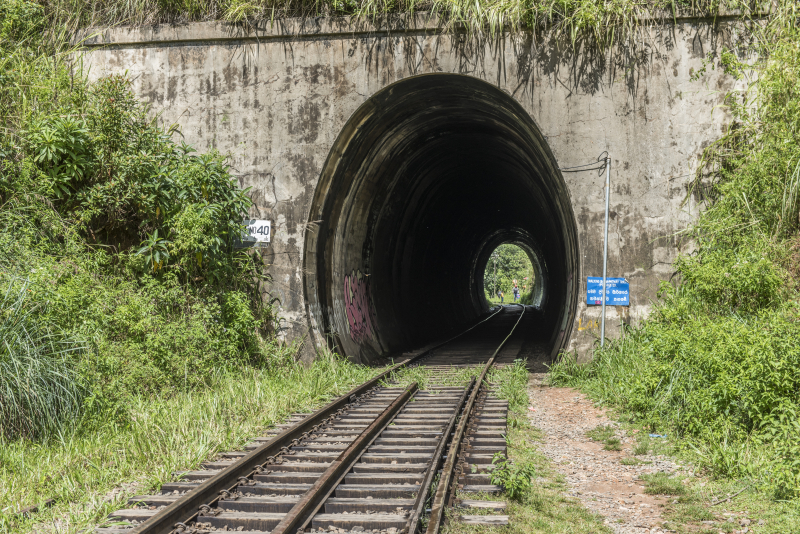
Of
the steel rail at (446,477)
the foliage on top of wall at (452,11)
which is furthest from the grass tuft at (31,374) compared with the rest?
the foliage on top of wall at (452,11)

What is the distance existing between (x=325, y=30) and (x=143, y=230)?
3820 mm

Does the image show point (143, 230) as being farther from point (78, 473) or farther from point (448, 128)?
point (448, 128)

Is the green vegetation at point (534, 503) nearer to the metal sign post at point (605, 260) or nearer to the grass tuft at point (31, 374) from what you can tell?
the metal sign post at point (605, 260)

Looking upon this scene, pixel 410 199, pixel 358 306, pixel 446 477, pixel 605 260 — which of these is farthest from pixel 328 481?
pixel 410 199

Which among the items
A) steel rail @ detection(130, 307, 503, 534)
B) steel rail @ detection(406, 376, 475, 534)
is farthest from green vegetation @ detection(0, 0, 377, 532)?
steel rail @ detection(406, 376, 475, 534)

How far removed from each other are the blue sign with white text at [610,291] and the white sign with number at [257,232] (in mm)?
4564

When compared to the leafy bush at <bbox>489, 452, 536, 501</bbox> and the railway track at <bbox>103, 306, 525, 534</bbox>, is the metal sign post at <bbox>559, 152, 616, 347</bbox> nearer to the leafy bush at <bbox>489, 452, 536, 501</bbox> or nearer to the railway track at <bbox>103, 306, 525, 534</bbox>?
the railway track at <bbox>103, 306, 525, 534</bbox>

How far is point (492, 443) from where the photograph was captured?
5.35m

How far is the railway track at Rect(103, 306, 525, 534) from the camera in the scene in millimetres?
3652

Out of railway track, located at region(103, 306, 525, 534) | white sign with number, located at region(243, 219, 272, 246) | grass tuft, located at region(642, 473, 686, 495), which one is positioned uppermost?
white sign with number, located at region(243, 219, 272, 246)

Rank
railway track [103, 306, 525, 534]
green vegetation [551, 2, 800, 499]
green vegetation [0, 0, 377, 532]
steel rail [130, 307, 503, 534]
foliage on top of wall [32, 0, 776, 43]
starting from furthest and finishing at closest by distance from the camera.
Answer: foliage on top of wall [32, 0, 776, 43], green vegetation [0, 0, 377, 532], green vegetation [551, 2, 800, 499], railway track [103, 306, 525, 534], steel rail [130, 307, 503, 534]

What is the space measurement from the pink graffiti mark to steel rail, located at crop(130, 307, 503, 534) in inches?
155

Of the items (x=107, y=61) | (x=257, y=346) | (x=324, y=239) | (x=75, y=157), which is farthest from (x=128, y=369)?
(x=107, y=61)

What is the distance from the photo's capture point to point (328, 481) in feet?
14.0
